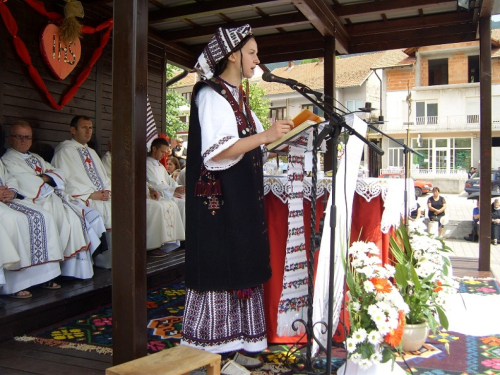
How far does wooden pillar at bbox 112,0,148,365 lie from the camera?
7.84 ft

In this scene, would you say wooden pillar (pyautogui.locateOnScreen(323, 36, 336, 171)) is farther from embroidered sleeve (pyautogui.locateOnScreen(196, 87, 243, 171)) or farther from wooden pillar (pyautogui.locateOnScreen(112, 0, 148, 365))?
wooden pillar (pyautogui.locateOnScreen(112, 0, 148, 365))

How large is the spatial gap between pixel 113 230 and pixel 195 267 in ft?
1.75

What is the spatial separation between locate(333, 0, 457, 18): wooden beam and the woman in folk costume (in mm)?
3763

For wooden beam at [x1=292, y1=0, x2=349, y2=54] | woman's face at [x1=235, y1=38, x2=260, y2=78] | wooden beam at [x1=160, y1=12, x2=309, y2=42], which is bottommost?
woman's face at [x1=235, y1=38, x2=260, y2=78]

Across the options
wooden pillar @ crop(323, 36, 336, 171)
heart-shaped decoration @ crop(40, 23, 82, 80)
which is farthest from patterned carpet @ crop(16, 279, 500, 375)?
wooden pillar @ crop(323, 36, 336, 171)

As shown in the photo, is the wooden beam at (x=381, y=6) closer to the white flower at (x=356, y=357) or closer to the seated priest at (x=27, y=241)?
the seated priest at (x=27, y=241)

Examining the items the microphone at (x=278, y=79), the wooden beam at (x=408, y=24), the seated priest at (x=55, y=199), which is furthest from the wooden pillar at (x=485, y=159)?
the seated priest at (x=55, y=199)

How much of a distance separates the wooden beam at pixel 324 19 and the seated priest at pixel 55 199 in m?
3.06

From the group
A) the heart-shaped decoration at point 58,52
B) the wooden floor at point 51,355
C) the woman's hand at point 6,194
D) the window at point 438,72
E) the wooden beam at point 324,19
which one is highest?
the window at point 438,72

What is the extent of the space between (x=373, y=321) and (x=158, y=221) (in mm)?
3440

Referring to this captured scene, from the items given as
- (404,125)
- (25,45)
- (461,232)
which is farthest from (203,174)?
(404,125)

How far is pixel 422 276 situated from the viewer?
10.7ft

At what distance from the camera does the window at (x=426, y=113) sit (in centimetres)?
3253

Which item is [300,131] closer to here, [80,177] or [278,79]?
[278,79]
